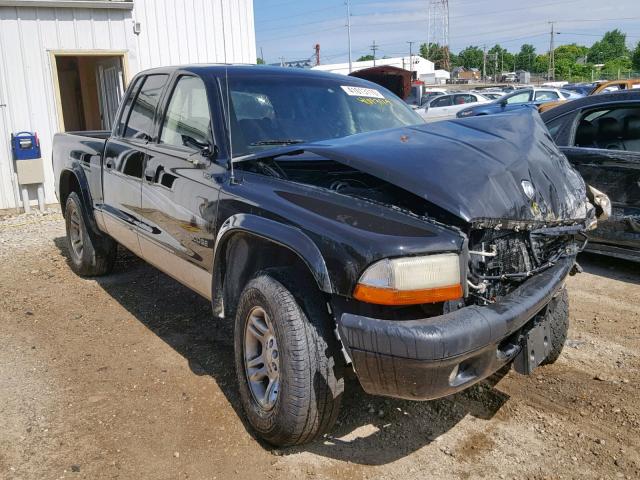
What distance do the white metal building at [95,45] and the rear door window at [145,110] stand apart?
18.8 ft

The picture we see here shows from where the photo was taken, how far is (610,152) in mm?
5273

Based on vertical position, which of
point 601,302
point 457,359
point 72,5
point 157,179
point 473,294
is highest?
point 72,5

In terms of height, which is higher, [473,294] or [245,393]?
[473,294]

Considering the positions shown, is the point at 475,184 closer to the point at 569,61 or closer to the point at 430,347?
the point at 430,347

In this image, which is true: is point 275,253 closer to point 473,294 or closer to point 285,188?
point 285,188

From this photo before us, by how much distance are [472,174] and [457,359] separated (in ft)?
2.79

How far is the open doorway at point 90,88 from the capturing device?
1077 centimetres

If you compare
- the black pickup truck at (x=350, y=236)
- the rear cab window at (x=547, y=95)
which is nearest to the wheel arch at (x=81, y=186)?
the black pickup truck at (x=350, y=236)

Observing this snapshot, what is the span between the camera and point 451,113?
2250 centimetres

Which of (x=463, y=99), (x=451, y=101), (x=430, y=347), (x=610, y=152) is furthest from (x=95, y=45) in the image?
(x=463, y=99)

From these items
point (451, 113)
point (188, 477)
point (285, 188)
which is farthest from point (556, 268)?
point (451, 113)

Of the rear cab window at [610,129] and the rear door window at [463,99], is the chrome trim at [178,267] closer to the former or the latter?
the rear cab window at [610,129]

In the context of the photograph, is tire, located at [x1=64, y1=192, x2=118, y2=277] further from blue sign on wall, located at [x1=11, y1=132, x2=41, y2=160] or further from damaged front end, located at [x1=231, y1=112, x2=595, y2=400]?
blue sign on wall, located at [x1=11, y1=132, x2=41, y2=160]

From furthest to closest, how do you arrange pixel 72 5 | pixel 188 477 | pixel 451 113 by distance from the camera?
1. pixel 451 113
2. pixel 72 5
3. pixel 188 477
